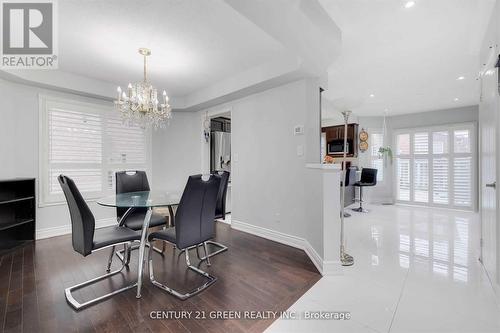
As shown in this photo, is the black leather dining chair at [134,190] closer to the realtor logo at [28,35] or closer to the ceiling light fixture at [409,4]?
the realtor logo at [28,35]

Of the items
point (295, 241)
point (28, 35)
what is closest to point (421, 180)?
point (295, 241)

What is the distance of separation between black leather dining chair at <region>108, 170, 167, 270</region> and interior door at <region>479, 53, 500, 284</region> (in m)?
3.32

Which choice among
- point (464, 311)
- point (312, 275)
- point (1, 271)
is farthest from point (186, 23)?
point (464, 311)

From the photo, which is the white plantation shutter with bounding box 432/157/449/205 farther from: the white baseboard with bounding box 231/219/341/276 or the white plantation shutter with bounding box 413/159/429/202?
the white baseboard with bounding box 231/219/341/276

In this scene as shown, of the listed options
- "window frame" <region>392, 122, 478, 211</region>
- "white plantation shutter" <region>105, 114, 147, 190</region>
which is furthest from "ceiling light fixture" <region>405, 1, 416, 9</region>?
"window frame" <region>392, 122, 478, 211</region>

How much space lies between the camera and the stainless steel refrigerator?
4.90 metres

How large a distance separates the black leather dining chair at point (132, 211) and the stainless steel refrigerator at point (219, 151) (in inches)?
70.4

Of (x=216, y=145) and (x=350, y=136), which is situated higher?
(x=350, y=136)

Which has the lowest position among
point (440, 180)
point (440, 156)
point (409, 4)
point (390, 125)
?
point (440, 180)

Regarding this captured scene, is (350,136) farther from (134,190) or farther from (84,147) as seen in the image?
(84,147)

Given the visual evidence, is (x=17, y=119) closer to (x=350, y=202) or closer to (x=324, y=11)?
(x=324, y=11)

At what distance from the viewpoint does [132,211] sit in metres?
2.83

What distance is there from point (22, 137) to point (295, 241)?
426 cm

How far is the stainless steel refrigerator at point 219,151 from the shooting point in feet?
16.1
